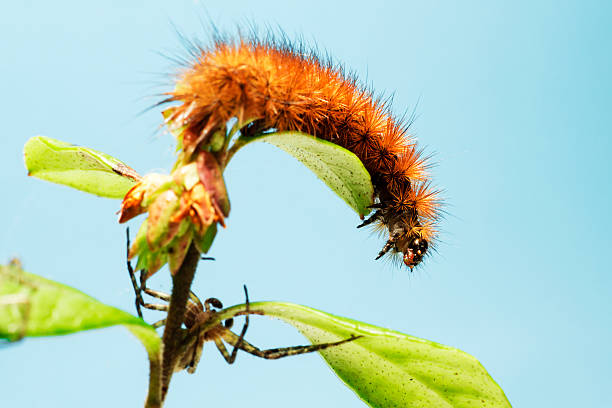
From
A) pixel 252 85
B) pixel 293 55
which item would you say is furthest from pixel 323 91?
pixel 252 85

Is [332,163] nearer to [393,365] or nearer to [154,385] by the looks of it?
[393,365]

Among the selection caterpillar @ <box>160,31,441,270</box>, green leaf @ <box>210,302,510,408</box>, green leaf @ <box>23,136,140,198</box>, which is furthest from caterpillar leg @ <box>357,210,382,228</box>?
green leaf @ <box>23,136,140,198</box>

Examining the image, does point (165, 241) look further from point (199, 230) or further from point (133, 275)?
point (133, 275)

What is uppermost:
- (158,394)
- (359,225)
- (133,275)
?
(359,225)

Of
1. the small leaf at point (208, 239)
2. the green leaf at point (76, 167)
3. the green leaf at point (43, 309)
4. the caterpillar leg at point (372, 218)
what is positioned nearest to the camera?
the green leaf at point (43, 309)

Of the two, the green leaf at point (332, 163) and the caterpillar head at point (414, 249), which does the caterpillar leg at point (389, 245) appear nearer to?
the caterpillar head at point (414, 249)

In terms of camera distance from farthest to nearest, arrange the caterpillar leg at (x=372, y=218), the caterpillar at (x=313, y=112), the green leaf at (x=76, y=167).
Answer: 1. the caterpillar leg at (x=372, y=218)
2. the green leaf at (x=76, y=167)
3. the caterpillar at (x=313, y=112)

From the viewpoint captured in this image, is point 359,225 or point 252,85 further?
point 359,225

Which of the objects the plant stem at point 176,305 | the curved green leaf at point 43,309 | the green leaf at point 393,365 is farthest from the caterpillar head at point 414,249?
the curved green leaf at point 43,309
